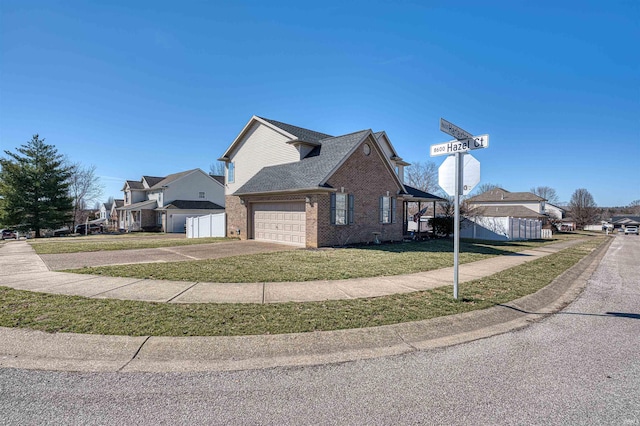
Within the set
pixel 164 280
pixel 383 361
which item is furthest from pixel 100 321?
pixel 383 361

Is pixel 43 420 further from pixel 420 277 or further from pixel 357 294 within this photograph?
pixel 420 277

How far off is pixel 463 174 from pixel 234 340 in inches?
199

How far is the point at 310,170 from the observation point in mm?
15570

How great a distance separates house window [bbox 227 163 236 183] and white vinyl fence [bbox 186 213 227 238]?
275 centimetres

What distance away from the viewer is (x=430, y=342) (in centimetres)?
421

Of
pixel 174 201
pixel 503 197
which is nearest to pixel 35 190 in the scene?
pixel 174 201

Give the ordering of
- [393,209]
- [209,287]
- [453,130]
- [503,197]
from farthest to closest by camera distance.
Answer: [503,197]
[393,209]
[209,287]
[453,130]

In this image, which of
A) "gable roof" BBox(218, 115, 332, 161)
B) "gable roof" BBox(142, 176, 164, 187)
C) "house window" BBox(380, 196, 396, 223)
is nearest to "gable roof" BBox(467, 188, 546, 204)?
"house window" BBox(380, 196, 396, 223)

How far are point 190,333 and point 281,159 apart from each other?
15903mm

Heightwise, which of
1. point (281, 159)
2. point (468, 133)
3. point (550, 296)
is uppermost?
point (281, 159)

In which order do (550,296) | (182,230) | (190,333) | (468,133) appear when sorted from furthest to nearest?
(182,230) < (550,296) < (468,133) < (190,333)

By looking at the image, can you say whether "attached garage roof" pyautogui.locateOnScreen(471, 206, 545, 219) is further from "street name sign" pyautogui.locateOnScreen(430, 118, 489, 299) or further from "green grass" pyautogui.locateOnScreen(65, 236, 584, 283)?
"street name sign" pyautogui.locateOnScreen(430, 118, 489, 299)

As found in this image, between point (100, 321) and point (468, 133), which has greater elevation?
point (468, 133)

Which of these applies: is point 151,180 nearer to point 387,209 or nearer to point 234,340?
point 387,209
